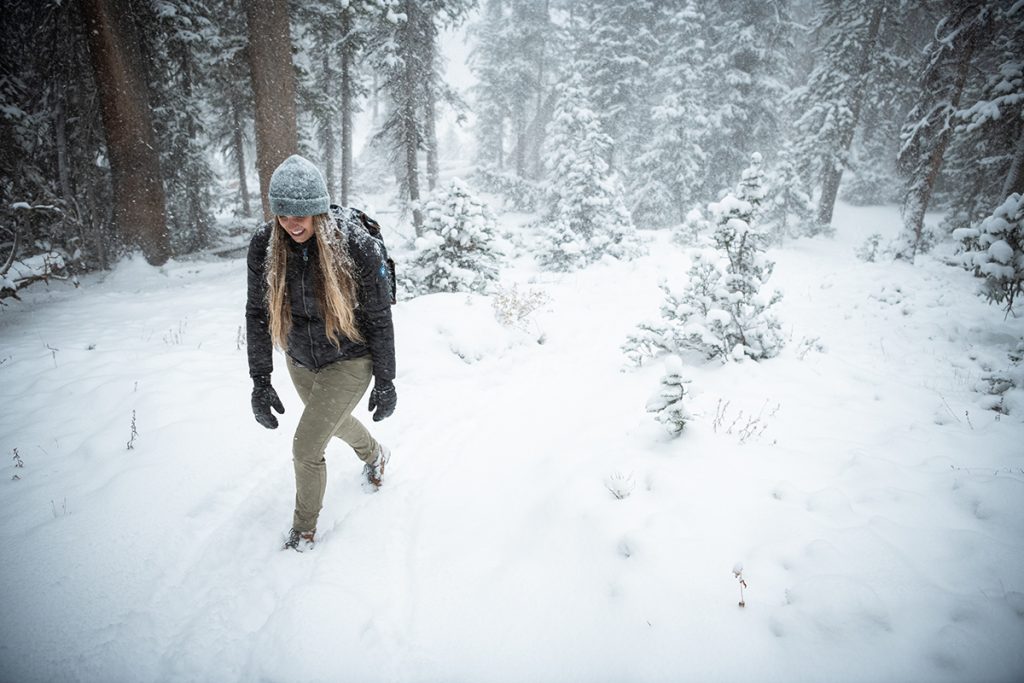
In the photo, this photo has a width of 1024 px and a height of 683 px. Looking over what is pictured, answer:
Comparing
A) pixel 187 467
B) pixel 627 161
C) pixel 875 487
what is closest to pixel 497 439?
pixel 187 467

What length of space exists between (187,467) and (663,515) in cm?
411

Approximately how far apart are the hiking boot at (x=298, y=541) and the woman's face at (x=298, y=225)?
2218mm

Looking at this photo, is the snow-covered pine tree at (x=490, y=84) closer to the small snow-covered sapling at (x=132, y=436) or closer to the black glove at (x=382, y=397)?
the small snow-covered sapling at (x=132, y=436)

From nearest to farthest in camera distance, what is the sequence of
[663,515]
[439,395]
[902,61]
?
[663,515]
[439,395]
[902,61]

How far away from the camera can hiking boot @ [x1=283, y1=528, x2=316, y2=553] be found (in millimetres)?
3240

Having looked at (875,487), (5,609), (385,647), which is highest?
(875,487)

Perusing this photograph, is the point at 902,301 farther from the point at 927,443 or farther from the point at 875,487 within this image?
the point at 875,487

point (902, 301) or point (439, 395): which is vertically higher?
point (902, 301)

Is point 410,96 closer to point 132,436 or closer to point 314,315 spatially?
point 132,436

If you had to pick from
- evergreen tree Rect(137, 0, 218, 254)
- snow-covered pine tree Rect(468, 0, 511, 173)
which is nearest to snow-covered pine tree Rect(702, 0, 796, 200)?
snow-covered pine tree Rect(468, 0, 511, 173)

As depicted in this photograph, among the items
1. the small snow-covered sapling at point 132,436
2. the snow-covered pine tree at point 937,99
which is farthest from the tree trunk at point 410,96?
the snow-covered pine tree at point 937,99

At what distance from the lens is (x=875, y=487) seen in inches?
119

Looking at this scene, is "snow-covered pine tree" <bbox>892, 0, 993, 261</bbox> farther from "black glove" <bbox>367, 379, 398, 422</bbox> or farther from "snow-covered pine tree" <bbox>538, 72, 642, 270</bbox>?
"black glove" <bbox>367, 379, 398, 422</bbox>

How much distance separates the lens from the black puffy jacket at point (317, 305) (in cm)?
287
